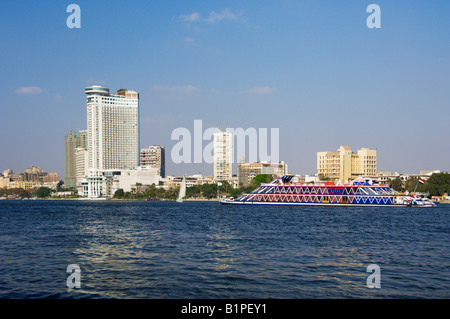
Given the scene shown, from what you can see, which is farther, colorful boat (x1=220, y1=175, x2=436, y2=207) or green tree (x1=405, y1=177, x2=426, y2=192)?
green tree (x1=405, y1=177, x2=426, y2=192)

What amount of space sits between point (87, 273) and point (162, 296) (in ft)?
22.4

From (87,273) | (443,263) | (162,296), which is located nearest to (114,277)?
(87,273)

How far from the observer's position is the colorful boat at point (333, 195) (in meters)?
106

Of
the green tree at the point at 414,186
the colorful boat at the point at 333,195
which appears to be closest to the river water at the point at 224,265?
the colorful boat at the point at 333,195

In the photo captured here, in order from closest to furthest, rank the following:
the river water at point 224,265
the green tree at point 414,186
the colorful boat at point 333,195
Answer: the river water at point 224,265 → the colorful boat at point 333,195 → the green tree at point 414,186

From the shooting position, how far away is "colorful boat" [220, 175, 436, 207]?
10575 centimetres

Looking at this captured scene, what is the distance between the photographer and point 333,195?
357ft

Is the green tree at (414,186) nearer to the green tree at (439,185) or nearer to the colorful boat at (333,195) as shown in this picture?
the green tree at (439,185)

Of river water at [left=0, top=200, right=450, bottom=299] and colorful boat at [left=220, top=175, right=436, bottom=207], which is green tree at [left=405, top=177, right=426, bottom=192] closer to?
colorful boat at [left=220, top=175, right=436, bottom=207]

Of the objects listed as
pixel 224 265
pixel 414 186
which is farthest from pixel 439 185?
pixel 224 265

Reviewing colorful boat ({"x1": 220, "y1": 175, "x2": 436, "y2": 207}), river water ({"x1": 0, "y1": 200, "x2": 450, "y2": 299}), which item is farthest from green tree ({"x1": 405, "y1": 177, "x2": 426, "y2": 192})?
river water ({"x1": 0, "y1": 200, "x2": 450, "y2": 299})
